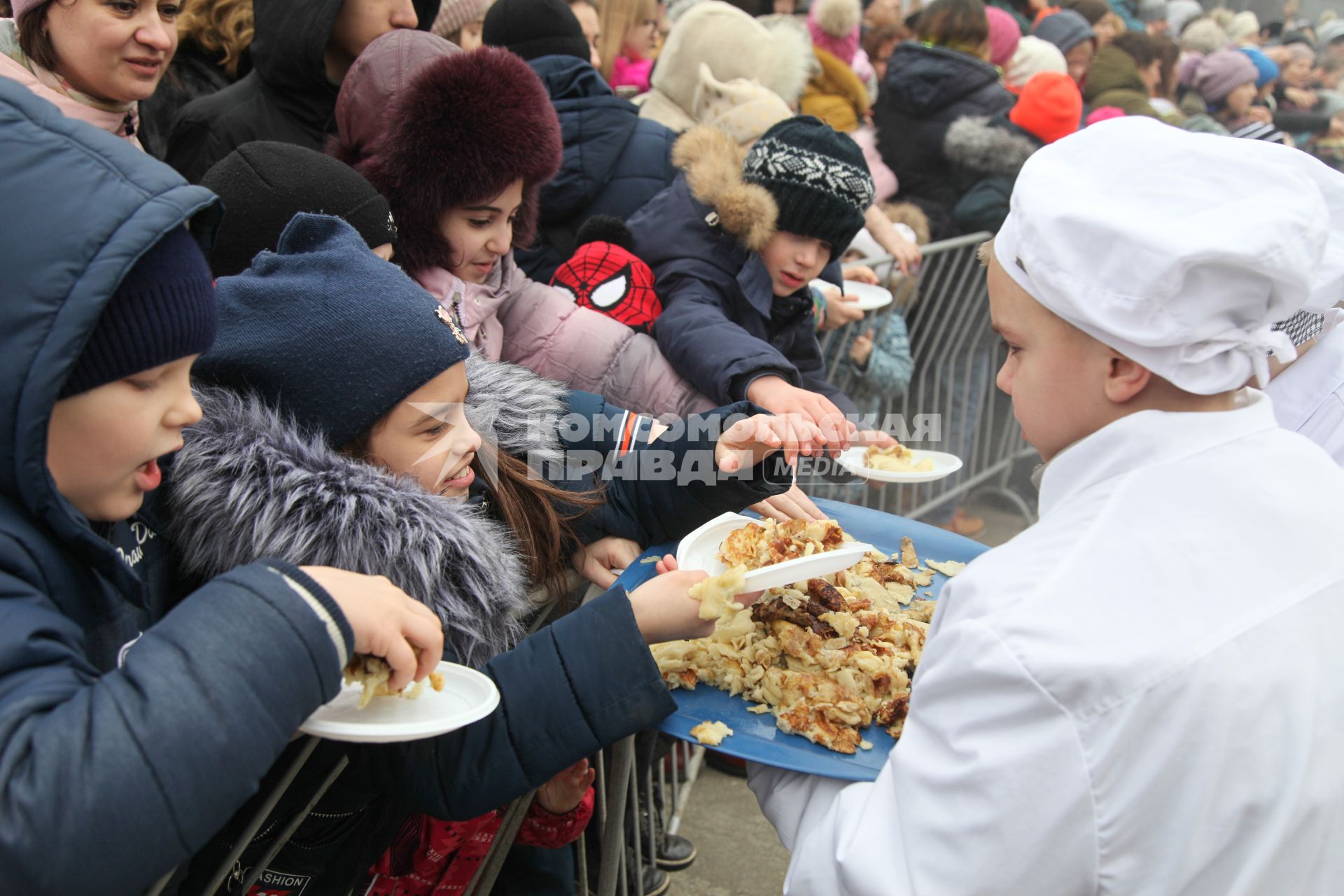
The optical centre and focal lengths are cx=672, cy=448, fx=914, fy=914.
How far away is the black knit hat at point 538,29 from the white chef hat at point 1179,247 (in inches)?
126

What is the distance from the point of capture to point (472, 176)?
2705 mm

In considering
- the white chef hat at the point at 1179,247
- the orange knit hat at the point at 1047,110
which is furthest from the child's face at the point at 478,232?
the orange knit hat at the point at 1047,110

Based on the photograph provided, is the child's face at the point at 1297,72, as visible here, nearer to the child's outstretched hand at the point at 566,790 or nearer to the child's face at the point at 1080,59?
the child's face at the point at 1080,59

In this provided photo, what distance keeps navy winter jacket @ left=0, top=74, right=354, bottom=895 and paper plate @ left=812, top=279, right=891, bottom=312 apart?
123 inches

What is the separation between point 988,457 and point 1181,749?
506 centimetres

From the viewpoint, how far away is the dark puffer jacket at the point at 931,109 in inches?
219

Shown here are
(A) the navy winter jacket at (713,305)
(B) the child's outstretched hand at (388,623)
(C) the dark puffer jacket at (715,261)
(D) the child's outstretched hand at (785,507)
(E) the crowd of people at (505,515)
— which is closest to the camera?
(E) the crowd of people at (505,515)

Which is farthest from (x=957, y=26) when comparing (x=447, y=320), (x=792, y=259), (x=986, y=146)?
(x=447, y=320)

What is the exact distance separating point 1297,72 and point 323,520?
15.6 meters

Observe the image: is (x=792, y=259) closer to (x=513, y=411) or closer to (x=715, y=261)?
(x=715, y=261)

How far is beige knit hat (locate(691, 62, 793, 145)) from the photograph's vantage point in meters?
4.15

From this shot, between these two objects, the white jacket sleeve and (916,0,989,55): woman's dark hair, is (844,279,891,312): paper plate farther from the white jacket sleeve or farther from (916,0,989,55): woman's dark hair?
the white jacket sleeve

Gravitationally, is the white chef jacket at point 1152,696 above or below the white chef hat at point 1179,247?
below

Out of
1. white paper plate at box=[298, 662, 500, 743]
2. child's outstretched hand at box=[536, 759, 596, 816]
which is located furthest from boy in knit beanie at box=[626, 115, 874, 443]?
white paper plate at box=[298, 662, 500, 743]
